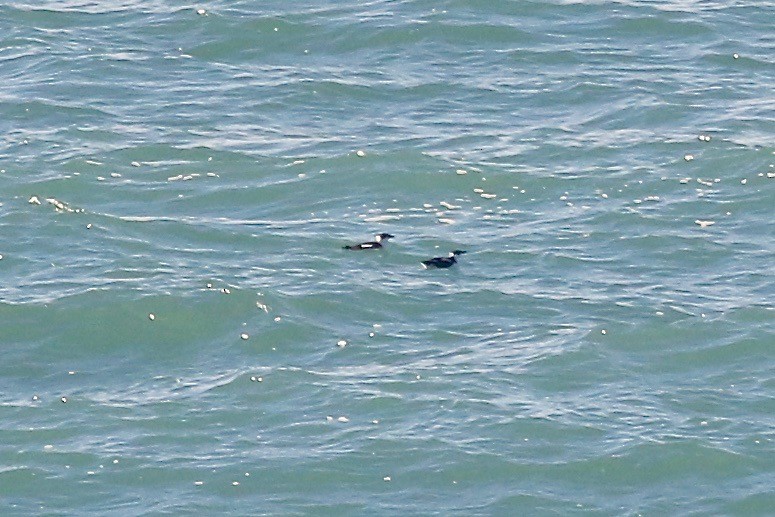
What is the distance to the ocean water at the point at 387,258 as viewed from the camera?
2484 cm

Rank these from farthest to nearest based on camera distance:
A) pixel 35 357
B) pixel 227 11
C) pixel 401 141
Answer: pixel 227 11 → pixel 401 141 → pixel 35 357

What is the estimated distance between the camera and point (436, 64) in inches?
1511

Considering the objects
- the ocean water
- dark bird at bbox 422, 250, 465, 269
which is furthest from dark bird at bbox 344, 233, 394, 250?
dark bird at bbox 422, 250, 465, 269

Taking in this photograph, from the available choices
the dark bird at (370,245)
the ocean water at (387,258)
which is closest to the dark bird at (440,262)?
the ocean water at (387,258)

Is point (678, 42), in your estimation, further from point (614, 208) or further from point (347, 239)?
point (347, 239)

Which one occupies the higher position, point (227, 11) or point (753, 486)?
point (227, 11)

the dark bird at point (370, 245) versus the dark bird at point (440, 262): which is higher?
the dark bird at point (370, 245)

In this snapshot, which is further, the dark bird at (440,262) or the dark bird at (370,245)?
the dark bird at (370,245)

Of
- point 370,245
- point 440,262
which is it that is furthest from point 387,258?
point 440,262

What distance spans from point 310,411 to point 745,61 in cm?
1655

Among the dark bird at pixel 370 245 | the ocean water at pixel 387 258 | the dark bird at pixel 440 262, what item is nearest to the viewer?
the ocean water at pixel 387 258

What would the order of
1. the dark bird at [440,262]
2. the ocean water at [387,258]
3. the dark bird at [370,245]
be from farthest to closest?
the dark bird at [370,245]
the dark bird at [440,262]
the ocean water at [387,258]

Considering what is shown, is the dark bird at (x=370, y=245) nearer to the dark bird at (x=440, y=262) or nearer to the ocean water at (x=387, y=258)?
the ocean water at (x=387, y=258)

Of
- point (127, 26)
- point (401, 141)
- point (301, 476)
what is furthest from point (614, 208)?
point (127, 26)
